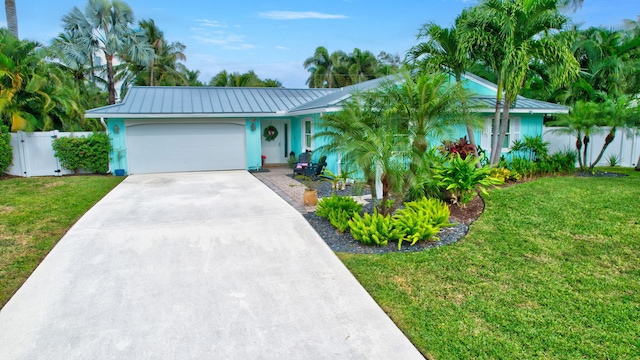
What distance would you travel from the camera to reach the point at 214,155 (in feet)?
49.9

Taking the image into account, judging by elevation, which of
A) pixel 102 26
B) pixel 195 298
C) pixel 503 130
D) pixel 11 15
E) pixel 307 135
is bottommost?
pixel 195 298

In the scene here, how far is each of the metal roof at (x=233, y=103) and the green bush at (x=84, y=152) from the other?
1084 millimetres

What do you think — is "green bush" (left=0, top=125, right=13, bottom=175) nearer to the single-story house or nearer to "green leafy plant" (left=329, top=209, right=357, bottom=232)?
the single-story house

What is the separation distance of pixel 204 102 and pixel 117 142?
342 cm

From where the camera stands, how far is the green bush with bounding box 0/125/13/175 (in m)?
12.2

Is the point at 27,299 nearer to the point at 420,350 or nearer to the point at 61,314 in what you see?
the point at 61,314

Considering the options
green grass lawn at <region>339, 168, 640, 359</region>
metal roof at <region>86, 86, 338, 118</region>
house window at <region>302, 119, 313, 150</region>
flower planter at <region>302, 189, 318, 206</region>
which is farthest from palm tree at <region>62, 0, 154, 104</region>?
green grass lawn at <region>339, 168, 640, 359</region>

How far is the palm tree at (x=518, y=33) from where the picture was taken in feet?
30.7

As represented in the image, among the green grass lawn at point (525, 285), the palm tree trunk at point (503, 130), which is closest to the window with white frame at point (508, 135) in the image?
the palm tree trunk at point (503, 130)

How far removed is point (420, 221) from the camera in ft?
21.0

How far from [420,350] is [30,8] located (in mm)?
24386

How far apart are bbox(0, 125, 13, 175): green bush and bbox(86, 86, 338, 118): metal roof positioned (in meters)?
2.37

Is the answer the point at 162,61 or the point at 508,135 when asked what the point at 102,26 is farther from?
the point at 508,135

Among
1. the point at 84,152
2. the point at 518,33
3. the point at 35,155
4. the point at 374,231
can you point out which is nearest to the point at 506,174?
the point at 518,33
